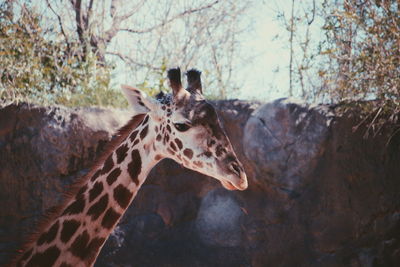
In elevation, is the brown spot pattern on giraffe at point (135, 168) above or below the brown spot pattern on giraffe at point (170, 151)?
below

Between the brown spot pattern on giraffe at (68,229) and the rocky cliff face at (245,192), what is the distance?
2983mm

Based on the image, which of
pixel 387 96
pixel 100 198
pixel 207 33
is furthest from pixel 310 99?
pixel 100 198

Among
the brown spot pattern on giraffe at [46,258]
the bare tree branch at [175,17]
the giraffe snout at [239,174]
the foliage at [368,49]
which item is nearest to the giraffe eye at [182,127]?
the giraffe snout at [239,174]

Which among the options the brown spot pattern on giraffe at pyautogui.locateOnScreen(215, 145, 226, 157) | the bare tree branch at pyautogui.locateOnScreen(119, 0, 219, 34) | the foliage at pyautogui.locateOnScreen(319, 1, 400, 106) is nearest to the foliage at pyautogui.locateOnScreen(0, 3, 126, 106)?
the bare tree branch at pyautogui.locateOnScreen(119, 0, 219, 34)

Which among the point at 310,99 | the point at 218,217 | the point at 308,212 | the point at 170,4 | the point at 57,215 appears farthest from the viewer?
the point at 170,4

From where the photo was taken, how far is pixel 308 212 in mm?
5406

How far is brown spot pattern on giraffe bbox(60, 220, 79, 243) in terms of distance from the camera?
263cm

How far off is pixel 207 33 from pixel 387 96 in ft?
19.0

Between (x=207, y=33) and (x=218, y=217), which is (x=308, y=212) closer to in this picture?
(x=218, y=217)

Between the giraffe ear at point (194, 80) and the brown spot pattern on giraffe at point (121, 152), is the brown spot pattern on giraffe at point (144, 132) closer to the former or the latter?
the brown spot pattern on giraffe at point (121, 152)

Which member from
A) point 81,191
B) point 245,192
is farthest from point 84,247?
point 245,192

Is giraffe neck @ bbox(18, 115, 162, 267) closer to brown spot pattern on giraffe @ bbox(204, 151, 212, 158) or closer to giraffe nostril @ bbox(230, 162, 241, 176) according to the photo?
brown spot pattern on giraffe @ bbox(204, 151, 212, 158)

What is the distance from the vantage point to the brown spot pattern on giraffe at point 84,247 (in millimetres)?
2637

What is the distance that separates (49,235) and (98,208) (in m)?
0.29
